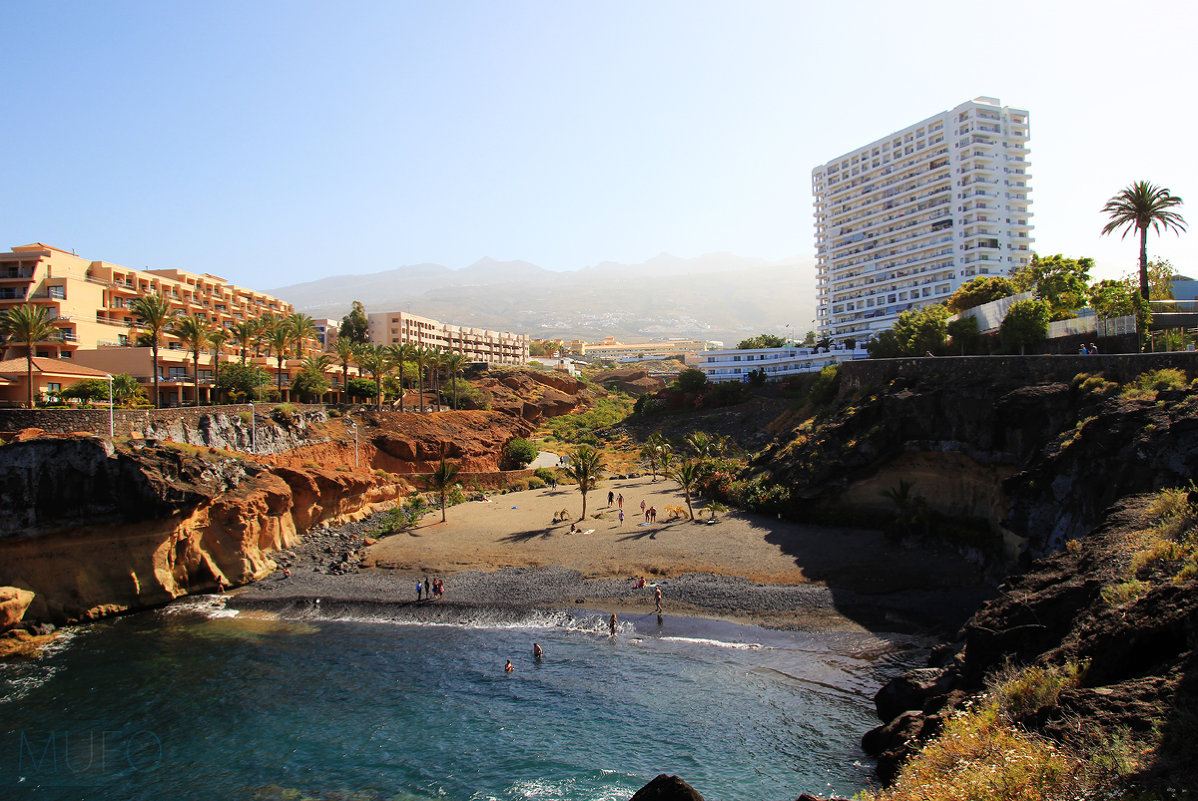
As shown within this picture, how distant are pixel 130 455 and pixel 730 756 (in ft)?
96.4

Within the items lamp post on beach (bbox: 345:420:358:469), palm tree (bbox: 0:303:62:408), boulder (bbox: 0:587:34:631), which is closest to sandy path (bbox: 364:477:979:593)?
lamp post on beach (bbox: 345:420:358:469)

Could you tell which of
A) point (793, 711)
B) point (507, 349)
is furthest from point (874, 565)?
point (507, 349)

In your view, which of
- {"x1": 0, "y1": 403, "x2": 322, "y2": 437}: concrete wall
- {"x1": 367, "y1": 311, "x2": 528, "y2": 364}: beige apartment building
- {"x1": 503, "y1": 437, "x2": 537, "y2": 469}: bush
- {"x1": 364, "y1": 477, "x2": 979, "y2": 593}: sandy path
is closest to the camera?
{"x1": 364, "y1": 477, "x2": 979, "y2": 593}: sandy path

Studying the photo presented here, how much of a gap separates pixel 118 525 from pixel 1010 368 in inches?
1712

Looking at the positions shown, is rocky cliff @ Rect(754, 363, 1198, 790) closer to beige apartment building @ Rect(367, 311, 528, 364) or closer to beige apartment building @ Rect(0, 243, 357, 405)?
beige apartment building @ Rect(0, 243, 357, 405)

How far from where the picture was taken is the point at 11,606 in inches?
1091

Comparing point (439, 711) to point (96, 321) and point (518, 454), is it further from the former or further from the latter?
point (96, 321)

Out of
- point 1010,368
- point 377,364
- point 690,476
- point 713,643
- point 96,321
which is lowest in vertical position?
point 713,643

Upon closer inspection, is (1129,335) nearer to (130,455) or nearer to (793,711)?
(793,711)

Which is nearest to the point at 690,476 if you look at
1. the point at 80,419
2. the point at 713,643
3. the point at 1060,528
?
the point at 713,643

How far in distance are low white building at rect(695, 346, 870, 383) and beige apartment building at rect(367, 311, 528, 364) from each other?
1654 inches

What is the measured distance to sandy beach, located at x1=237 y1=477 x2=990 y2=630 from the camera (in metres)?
28.5

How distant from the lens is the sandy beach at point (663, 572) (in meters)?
28.5

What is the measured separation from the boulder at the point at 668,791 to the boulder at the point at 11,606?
29606mm
